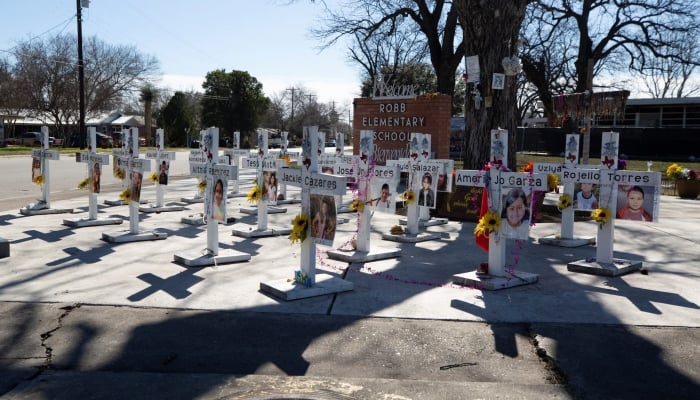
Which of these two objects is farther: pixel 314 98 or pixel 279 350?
pixel 314 98

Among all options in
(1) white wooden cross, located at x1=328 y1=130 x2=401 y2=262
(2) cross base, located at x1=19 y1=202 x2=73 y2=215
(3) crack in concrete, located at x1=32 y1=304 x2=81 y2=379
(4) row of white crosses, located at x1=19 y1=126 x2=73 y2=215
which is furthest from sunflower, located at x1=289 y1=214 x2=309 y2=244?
(2) cross base, located at x1=19 y1=202 x2=73 y2=215

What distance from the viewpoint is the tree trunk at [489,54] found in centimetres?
1176

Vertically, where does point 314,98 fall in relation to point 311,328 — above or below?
above

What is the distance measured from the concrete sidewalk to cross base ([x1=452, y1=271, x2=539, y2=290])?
10 cm

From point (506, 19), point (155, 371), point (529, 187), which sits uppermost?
point (506, 19)

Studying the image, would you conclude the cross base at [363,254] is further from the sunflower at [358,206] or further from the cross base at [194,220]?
the cross base at [194,220]

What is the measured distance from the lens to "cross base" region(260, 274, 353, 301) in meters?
5.98

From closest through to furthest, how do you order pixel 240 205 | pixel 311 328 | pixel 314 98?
pixel 311 328, pixel 240 205, pixel 314 98

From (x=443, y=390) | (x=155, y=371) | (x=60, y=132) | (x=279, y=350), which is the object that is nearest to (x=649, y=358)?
(x=443, y=390)

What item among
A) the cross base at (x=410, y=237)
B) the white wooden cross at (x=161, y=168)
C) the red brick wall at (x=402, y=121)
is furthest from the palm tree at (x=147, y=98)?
the cross base at (x=410, y=237)

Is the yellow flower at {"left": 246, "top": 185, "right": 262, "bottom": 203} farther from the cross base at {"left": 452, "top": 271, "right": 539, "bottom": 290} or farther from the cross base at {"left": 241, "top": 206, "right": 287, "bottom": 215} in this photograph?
the cross base at {"left": 452, "top": 271, "right": 539, "bottom": 290}

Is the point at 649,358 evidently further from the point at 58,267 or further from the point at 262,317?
the point at 58,267

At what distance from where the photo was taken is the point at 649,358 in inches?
179

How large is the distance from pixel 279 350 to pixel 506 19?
A: 8.96m
